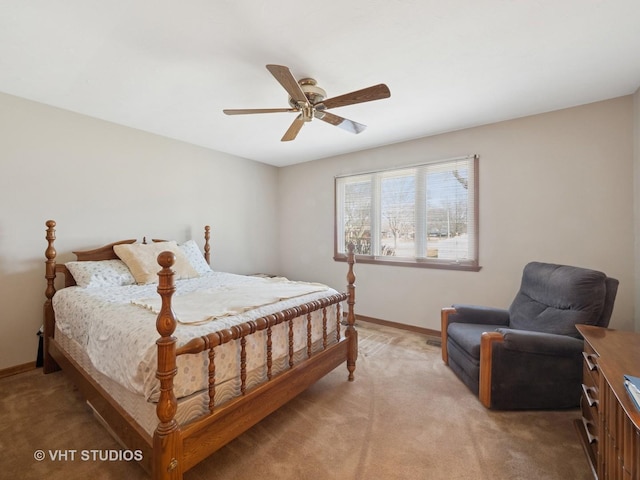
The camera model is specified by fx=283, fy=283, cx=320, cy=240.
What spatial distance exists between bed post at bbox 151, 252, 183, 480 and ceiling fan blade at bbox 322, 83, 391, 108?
1459 mm

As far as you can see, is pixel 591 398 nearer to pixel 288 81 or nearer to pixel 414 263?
pixel 414 263

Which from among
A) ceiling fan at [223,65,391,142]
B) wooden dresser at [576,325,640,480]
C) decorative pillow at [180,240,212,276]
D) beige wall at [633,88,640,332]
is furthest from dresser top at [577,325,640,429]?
decorative pillow at [180,240,212,276]

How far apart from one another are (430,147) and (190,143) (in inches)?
122

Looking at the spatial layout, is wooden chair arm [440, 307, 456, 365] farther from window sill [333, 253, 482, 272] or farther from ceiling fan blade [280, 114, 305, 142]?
ceiling fan blade [280, 114, 305, 142]

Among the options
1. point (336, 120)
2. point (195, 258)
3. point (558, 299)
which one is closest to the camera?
point (558, 299)

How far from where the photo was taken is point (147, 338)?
139 cm

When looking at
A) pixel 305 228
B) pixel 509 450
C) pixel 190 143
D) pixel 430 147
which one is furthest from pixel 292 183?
pixel 509 450

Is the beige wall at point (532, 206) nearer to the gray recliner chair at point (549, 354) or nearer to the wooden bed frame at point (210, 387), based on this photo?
the gray recliner chair at point (549, 354)

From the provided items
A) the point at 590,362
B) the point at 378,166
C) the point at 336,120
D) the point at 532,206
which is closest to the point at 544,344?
the point at 590,362

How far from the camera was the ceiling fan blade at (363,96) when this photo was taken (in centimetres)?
176

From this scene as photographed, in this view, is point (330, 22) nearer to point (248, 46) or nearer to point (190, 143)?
point (248, 46)

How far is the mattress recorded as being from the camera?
135cm

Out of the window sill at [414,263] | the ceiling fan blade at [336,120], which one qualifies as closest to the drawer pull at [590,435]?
the window sill at [414,263]

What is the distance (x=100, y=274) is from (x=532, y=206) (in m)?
4.24
